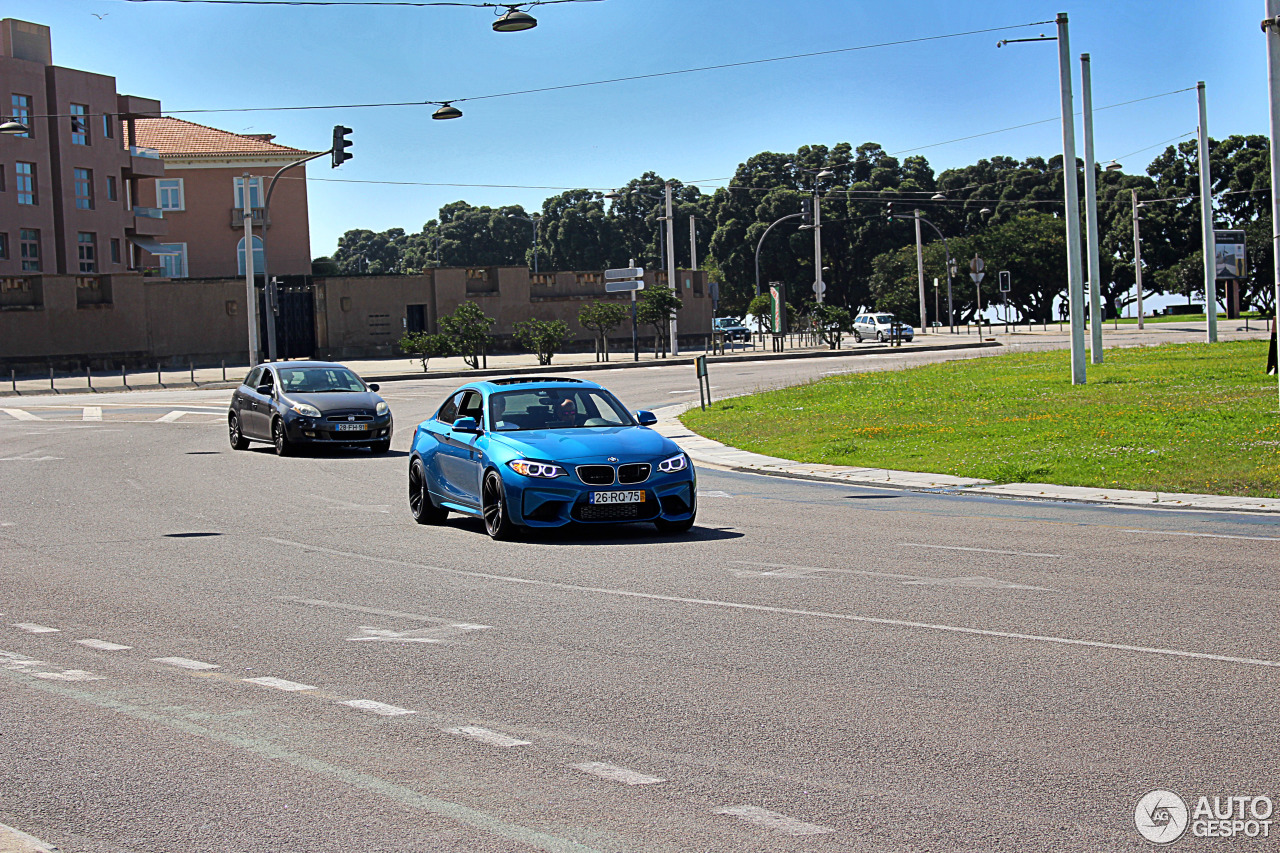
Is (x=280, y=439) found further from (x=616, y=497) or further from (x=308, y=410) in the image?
(x=616, y=497)

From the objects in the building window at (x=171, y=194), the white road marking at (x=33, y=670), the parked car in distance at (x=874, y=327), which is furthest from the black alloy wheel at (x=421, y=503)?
the building window at (x=171, y=194)

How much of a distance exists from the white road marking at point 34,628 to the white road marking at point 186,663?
134 cm

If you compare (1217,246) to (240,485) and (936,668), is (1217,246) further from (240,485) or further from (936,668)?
(936,668)

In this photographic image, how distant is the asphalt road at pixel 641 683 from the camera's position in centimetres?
500

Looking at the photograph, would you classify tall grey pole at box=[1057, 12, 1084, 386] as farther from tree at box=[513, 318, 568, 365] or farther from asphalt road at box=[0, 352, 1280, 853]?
tree at box=[513, 318, 568, 365]

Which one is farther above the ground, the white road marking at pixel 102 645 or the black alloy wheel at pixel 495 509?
the black alloy wheel at pixel 495 509

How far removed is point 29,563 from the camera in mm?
11805

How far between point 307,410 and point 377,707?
16.8m

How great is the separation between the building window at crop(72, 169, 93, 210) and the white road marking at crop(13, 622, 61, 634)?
223 feet

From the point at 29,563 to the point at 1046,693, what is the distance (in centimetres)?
890

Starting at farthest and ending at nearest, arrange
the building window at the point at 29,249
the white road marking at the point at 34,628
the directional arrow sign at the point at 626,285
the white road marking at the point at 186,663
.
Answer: the building window at the point at 29,249 < the directional arrow sign at the point at 626,285 < the white road marking at the point at 34,628 < the white road marking at the point at 186,663

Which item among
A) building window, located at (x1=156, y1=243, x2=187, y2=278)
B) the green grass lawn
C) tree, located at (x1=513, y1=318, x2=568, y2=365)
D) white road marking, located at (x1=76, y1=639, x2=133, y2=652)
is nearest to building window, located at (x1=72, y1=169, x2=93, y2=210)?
building window, located at (x1=156, y1=243, x2=187, y2=278)

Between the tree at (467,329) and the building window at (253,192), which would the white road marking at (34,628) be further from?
the building window at (253,192)

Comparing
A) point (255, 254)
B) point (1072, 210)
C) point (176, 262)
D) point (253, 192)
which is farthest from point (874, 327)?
point (1072, 210)
